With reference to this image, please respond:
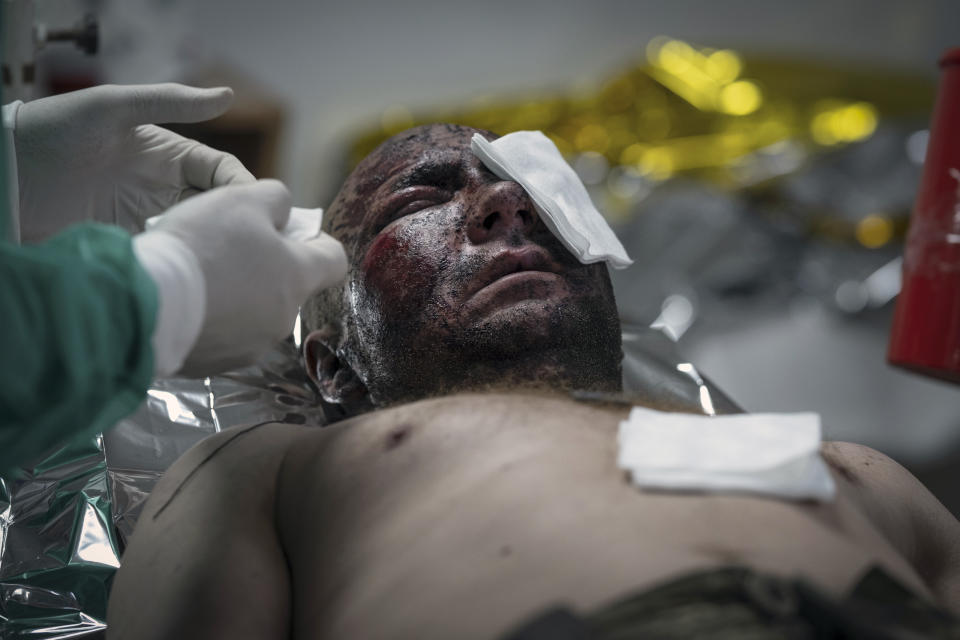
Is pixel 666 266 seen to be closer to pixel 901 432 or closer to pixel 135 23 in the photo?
pixel 901 432

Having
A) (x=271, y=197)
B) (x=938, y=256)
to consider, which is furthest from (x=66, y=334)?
(x=938, y=256)

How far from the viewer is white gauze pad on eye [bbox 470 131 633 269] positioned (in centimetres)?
132

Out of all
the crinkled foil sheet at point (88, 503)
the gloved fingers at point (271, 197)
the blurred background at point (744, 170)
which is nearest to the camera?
the gloved fingers at point (271, 197)

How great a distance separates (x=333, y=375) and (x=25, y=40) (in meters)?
0.70

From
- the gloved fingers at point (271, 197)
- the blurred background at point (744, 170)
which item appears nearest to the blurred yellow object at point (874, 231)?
the blurred background at point (744, 170)

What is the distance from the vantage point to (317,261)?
973 mm

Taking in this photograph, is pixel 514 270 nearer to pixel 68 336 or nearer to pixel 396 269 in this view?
pixel 396 269

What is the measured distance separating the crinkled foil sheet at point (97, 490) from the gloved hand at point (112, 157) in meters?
0.35

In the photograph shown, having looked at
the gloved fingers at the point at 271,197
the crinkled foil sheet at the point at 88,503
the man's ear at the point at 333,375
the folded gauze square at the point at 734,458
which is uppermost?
the gloved fingers at the point at 271,197

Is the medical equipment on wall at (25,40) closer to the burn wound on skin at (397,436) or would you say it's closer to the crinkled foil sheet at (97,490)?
the crinkled foil sheet at (97,490)

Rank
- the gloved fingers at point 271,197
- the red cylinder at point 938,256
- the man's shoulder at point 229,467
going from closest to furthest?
the gloved fingers at point 271,197 → the man's shoulder at point 229,467 → the red cylinder at point 938,256

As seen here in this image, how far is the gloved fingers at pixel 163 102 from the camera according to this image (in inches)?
45.6

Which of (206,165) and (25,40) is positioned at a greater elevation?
(25,40)

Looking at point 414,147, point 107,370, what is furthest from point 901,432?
point 107,370
